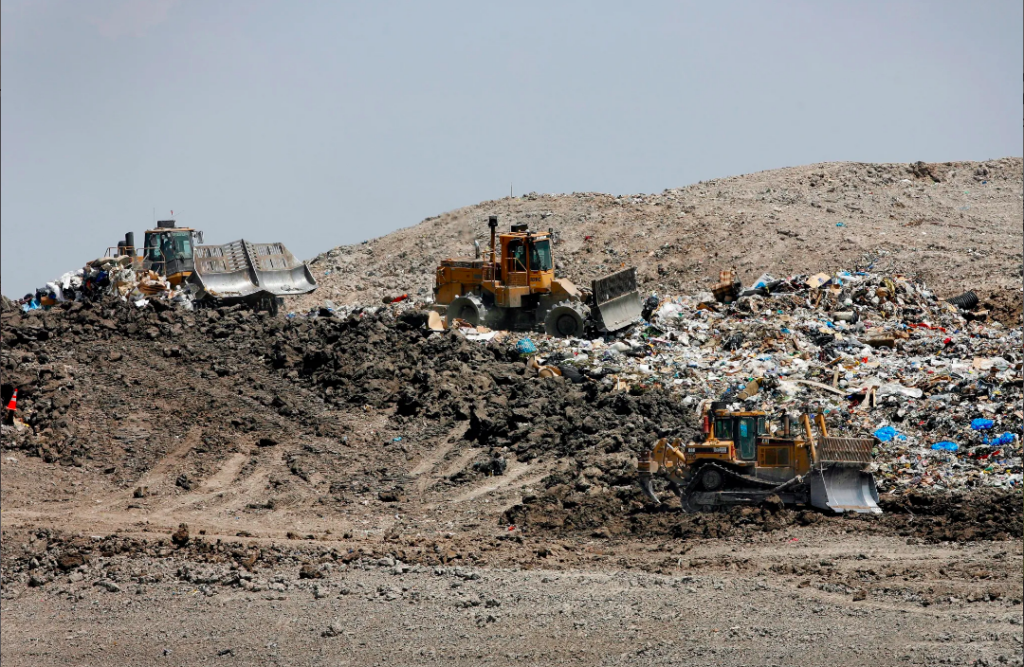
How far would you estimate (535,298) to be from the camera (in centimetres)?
2216

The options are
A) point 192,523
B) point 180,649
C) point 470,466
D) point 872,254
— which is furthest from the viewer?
point 872,254

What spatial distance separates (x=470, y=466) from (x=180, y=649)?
20.1 feet

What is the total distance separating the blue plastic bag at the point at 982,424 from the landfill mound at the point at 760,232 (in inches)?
411

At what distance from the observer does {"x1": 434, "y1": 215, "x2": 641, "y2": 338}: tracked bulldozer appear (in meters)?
21.7

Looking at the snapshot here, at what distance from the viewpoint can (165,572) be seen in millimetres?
12398

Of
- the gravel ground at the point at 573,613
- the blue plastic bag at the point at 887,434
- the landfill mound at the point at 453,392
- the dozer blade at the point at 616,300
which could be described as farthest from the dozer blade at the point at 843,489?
the dozer blade at the point at 616,300

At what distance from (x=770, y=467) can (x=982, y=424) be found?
10.9ft

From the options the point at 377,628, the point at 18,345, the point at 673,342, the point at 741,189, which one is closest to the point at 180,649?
the point at 377,628

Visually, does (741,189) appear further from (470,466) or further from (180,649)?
(180,649)

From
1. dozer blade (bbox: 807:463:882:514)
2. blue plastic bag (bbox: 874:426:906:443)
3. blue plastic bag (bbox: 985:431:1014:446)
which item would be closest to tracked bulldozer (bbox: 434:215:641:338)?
blue plastic bag (bbox: 874:426:906:443)

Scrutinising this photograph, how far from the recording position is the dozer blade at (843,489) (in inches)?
530

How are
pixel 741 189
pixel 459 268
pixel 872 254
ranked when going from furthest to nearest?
pixel 741 189 < pixel 872 254 < pixel 459 268

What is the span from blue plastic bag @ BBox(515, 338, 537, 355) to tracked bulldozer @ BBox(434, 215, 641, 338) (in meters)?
1.59

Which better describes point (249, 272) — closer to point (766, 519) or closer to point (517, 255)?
point (517, 255)
